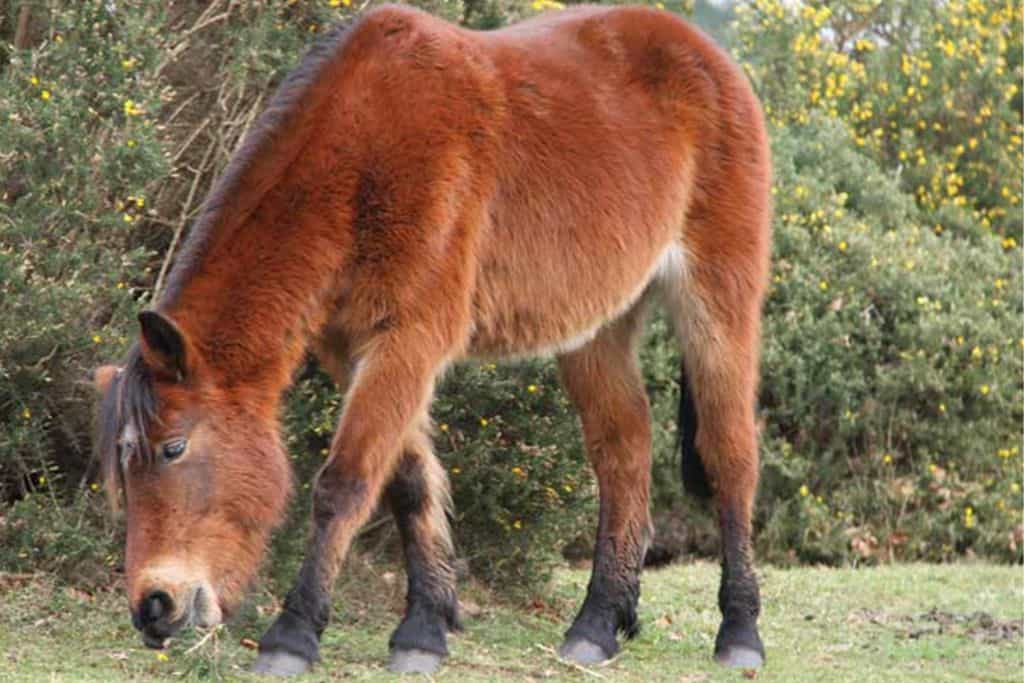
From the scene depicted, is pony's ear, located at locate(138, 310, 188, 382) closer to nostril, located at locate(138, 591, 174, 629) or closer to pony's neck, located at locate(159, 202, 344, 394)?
pony's neck, located at locate(159, 202, 344, 394)

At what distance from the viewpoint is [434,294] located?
20.1 ft

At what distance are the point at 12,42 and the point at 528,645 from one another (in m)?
3.51

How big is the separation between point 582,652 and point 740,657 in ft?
2.27

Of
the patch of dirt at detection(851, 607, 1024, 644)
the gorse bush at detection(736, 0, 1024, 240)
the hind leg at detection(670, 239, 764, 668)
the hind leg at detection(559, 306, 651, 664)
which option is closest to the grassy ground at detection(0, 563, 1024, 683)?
the patch of dirt at detection(851, 607, 1024, 644)

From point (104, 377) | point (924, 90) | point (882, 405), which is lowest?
point (882, 405)

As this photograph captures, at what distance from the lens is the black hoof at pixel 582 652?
275 inches

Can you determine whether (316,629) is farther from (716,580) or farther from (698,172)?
(716,580)

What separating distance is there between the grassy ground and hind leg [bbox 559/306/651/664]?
292 millimetres

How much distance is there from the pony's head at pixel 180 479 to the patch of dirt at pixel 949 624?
3.77 meters

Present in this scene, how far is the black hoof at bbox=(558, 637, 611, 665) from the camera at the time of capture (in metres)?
6.99

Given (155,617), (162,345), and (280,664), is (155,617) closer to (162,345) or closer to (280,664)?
(280,664)

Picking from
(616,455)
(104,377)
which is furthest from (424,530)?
(104,377)

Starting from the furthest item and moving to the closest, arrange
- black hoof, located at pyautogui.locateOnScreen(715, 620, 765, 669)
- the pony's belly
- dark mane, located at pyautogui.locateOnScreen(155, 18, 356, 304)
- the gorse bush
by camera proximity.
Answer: the gorse bush
black hoof, located at pyautogui.locateOnScreen(715, 620, 765, 669)
the pony's belly
dark mane, located at pyautogui.locateOnScreen(155, 18, 356, 304)

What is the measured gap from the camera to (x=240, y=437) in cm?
575
